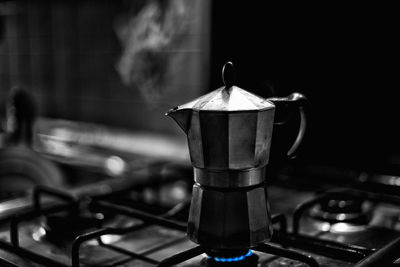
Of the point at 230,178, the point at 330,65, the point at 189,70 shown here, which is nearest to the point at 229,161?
the point at 230,178

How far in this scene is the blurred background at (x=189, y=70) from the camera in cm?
122

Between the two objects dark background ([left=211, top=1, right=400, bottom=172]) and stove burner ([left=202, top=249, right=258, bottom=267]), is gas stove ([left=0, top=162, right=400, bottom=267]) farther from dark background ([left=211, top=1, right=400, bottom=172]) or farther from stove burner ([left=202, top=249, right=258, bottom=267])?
dark background ([left=211, top=1, right=400, bottom=172])

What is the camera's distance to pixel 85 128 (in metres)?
1.92

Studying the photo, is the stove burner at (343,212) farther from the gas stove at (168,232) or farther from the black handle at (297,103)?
the black handle at (297,103)

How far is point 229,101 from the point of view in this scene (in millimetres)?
590

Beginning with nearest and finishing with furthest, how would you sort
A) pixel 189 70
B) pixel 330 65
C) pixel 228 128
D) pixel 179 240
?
1. pixel 228 128
2. pixel 179 240
3. pixel 330 65
4. pixel 189 70

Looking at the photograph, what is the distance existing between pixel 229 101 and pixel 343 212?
1.32 ft

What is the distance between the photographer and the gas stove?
643mm

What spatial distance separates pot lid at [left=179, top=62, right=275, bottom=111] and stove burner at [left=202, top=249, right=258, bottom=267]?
7.6 inches

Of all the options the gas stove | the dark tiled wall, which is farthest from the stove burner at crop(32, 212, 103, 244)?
the dark tiled wall

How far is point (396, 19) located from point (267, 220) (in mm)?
762

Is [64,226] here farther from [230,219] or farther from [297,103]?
[297,103]

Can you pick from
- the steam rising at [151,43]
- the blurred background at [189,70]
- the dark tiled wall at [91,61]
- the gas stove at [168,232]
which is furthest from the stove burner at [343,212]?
the steam rising at [151,43]

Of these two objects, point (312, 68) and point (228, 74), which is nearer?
point (228, 74)
